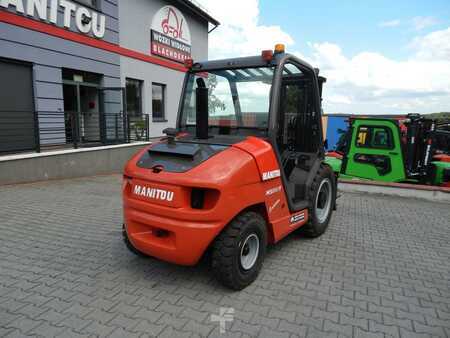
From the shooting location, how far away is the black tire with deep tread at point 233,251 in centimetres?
299

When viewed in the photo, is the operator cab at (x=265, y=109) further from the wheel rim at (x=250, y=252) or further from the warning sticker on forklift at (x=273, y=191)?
the wheel rim at (x=250, y=252)

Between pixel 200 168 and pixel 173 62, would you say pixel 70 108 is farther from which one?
pixel 200 168

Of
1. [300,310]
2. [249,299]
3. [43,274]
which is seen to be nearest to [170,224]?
[249,299]

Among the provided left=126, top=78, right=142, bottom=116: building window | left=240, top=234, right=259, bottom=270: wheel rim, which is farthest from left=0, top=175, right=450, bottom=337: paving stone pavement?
left=126, top=78, right=142, bottom=116: building window

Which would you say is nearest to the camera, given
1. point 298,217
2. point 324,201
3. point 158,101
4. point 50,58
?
point 298,217

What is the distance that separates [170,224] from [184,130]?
1714mm

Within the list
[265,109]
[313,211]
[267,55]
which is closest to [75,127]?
[265,109]

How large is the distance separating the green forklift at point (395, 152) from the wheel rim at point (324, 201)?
3536 millimetres

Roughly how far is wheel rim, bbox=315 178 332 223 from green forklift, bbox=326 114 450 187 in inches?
139

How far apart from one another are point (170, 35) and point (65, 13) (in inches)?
233

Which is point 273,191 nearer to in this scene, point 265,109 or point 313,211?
point 265,109

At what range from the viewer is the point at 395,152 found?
25.1 ft

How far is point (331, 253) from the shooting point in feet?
13.8

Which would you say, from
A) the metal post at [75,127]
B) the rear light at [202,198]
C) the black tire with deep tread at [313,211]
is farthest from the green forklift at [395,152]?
the metal post at [75,127]
